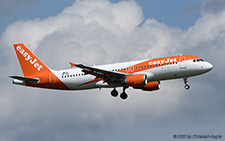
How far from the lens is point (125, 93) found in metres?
72.2

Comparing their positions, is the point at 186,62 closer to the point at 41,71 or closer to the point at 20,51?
the point at 41,71

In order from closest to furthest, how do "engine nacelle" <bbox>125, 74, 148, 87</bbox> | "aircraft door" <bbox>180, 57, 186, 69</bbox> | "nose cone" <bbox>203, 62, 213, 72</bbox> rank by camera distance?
"engine nacelle" <bbox>125, 74, 148, 87</bbox>
"aircraft door" <bbox>180, 57, 186, 69</bbox>
"nose cone" <bbox>203, 62, 213, 72</bbox>

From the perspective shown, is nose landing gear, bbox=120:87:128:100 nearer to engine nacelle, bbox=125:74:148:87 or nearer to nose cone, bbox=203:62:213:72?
engine nacelle, bbox=125:74:148:87

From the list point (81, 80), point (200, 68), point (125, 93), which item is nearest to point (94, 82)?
point (81, 80)

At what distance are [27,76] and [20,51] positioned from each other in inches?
190

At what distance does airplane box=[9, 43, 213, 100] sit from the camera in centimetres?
6462

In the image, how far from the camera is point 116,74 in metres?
65.5

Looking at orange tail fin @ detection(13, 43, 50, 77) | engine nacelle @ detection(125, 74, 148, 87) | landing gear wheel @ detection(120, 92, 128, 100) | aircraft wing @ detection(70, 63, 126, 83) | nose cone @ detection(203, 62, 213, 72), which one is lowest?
landing gear wheel @ detection(120, 92, 128, 100)

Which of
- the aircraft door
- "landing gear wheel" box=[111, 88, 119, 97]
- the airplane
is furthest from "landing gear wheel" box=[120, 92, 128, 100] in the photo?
the aircraft door

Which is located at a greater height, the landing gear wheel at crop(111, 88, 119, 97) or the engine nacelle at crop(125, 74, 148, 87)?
the engine nacelle at crop(125, 74, 148, 87)

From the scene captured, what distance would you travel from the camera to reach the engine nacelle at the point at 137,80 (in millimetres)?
64375

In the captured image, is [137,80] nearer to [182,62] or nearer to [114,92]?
[114,92]

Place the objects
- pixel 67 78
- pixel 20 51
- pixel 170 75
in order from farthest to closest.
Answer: pixel 20 51 → pixel 67 78 → pixel 170 75

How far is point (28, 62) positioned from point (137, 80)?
19322 millimetres
